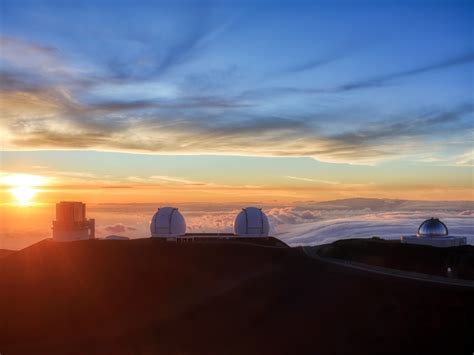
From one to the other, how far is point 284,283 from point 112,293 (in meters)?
12.4

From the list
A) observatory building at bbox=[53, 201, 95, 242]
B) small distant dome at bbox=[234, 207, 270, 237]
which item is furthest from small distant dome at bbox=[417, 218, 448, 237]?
observatory building at bbox=[53, 201, 95, 242]

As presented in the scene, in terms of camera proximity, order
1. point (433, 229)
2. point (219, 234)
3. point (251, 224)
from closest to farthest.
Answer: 1. point (433, 229)
2. point (251, 224)
3. point (219, 234)

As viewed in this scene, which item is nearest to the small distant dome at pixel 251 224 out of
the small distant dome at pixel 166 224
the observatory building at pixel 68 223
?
the small distant dome at pixel 166 224

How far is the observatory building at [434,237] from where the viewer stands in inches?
1902

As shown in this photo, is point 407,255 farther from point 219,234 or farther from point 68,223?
point 68,223

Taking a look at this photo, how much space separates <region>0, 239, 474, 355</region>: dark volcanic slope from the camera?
27.0 metres

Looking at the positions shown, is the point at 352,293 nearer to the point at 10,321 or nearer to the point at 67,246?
the point at 10,321

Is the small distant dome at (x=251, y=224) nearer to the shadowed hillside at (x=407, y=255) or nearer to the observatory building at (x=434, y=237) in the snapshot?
the shadowed hillside at (x=407, y=255)

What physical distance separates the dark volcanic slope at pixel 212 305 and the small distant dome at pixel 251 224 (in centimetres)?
782

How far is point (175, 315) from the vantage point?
31297 mm

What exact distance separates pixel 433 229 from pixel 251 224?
18350 millimetres

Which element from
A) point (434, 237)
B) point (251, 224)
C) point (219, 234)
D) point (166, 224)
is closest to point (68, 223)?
point (166, 224)

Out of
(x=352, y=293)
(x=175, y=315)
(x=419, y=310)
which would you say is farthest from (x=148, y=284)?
(x=419, y=310)

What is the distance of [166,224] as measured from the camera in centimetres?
5056
